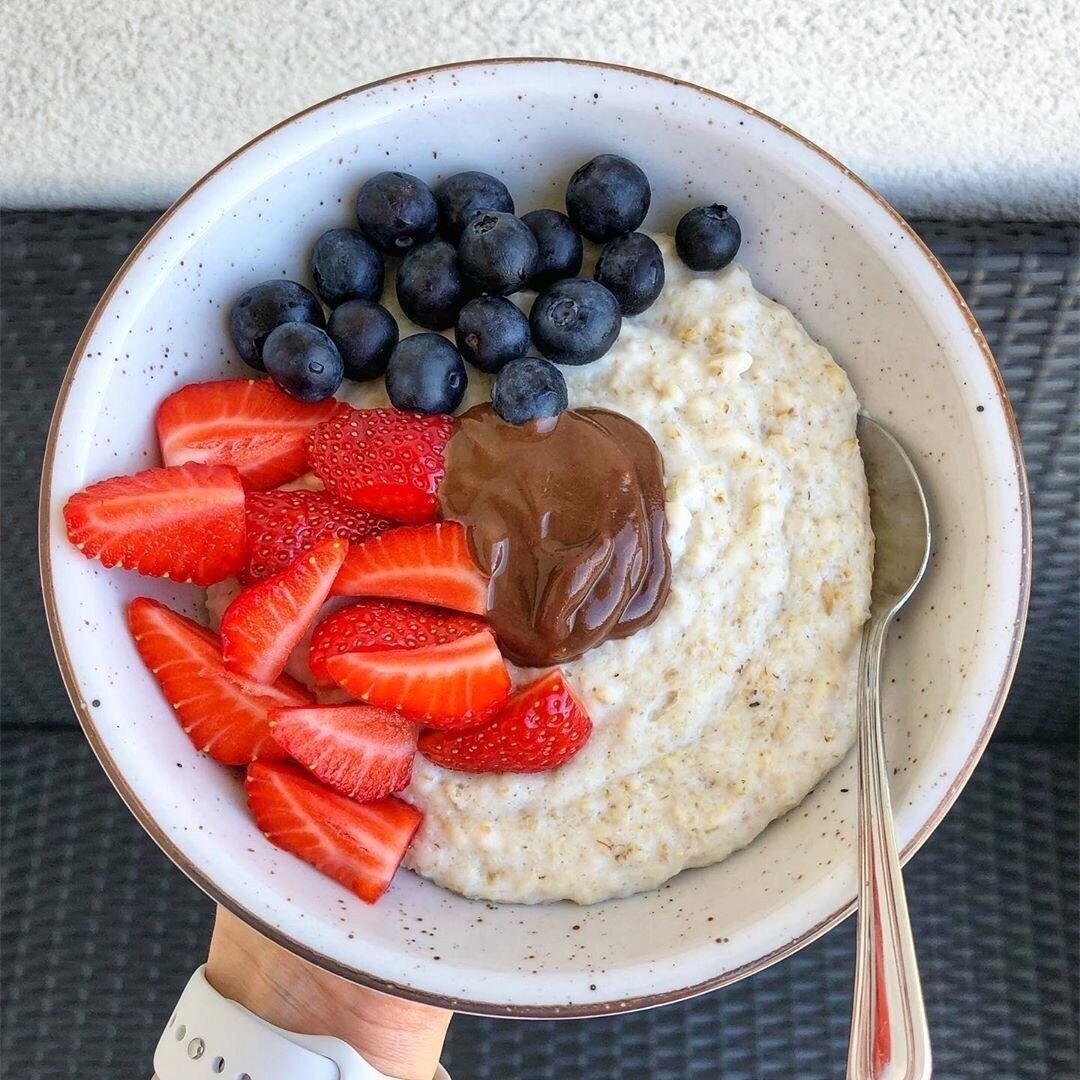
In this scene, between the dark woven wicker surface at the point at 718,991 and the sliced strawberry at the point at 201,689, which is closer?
the sliced strawberry at the point at 201,689

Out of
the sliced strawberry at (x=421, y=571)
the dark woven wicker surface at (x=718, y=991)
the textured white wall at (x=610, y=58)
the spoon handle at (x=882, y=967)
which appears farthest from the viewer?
the dark woven wicker surface at (x=718, y=991)

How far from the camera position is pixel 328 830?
100 centimetres

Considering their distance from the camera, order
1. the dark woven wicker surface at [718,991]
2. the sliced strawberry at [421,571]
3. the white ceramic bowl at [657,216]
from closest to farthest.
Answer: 1. the white ceramic bowl at [657,216]
2. the sliced strawberry at [421,571]
3. the dark woven wicker surface at [718,991]

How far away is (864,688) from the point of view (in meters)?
1.00

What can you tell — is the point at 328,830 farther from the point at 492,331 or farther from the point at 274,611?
the point at 492,331

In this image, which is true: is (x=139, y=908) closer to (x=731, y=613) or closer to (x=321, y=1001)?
(x=321, y=1001)

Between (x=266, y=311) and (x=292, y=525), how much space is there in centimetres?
21

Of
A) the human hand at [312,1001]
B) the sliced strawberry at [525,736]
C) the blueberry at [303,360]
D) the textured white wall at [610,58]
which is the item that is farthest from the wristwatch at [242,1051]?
the textured white wall at [610,58]

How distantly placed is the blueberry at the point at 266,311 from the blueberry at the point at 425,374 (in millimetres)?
103

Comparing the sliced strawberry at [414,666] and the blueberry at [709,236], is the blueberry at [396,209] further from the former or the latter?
the sliced strawberry at [414,666]

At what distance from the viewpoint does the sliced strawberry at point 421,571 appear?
1034mm

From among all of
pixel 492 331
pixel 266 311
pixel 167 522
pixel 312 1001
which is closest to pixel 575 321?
pixel 492 331

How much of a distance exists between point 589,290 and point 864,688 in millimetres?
456

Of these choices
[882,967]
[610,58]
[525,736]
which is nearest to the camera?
[882,967]
